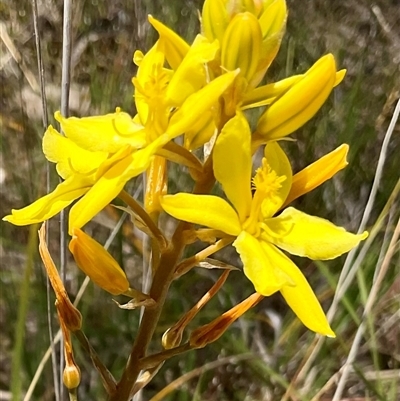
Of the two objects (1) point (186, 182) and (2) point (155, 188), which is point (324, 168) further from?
(1) point (186, 182)

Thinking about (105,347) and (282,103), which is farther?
(105,347)

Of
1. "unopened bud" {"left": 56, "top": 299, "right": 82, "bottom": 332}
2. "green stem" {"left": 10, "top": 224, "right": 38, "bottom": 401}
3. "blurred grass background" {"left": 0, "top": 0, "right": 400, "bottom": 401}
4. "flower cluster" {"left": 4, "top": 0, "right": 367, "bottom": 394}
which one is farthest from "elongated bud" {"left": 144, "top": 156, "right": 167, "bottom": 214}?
"blurred grass background" {"left": 0, "top": 0, "right": 400, "bottom": 401}

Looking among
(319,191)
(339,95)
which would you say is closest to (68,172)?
(319,191)

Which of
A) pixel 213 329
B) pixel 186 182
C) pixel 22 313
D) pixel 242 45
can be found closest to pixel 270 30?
pixel 242 45

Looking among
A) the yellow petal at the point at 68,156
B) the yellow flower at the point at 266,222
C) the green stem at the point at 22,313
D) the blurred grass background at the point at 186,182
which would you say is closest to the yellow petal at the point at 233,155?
the yellow flower at the point at 266,222

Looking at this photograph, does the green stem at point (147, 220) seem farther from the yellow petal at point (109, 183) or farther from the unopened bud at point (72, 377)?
the unopened bud at point (72, 377)

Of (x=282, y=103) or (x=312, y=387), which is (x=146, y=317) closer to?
(x=282, y=103)

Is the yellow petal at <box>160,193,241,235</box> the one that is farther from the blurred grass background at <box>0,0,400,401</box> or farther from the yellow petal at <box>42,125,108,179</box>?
the blurred grass background at <box>0,0,400,401</box>
